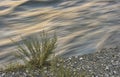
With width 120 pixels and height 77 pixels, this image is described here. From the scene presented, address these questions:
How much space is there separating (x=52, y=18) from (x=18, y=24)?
0.80 meters

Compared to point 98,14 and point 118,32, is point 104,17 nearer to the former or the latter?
point 98,14

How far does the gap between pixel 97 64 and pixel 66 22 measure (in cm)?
229

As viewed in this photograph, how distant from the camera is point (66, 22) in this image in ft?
25.6

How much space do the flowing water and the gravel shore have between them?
1.16 ft

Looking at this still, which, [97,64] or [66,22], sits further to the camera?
[66,22]

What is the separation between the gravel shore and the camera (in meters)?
5.37

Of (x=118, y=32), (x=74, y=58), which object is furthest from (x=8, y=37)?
(x=118, y=32)

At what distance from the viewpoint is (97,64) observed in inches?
224

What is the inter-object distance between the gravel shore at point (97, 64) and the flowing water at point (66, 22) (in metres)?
0.35

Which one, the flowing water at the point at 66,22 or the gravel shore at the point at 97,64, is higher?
the gravel shore at the point at 97,64

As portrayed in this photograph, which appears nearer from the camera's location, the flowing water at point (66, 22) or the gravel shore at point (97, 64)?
the gravel shore at point (97, 64)

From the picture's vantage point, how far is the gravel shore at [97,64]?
5367 millimetres

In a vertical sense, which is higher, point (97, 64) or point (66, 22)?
point (97, 64)

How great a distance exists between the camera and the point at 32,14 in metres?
8.20
